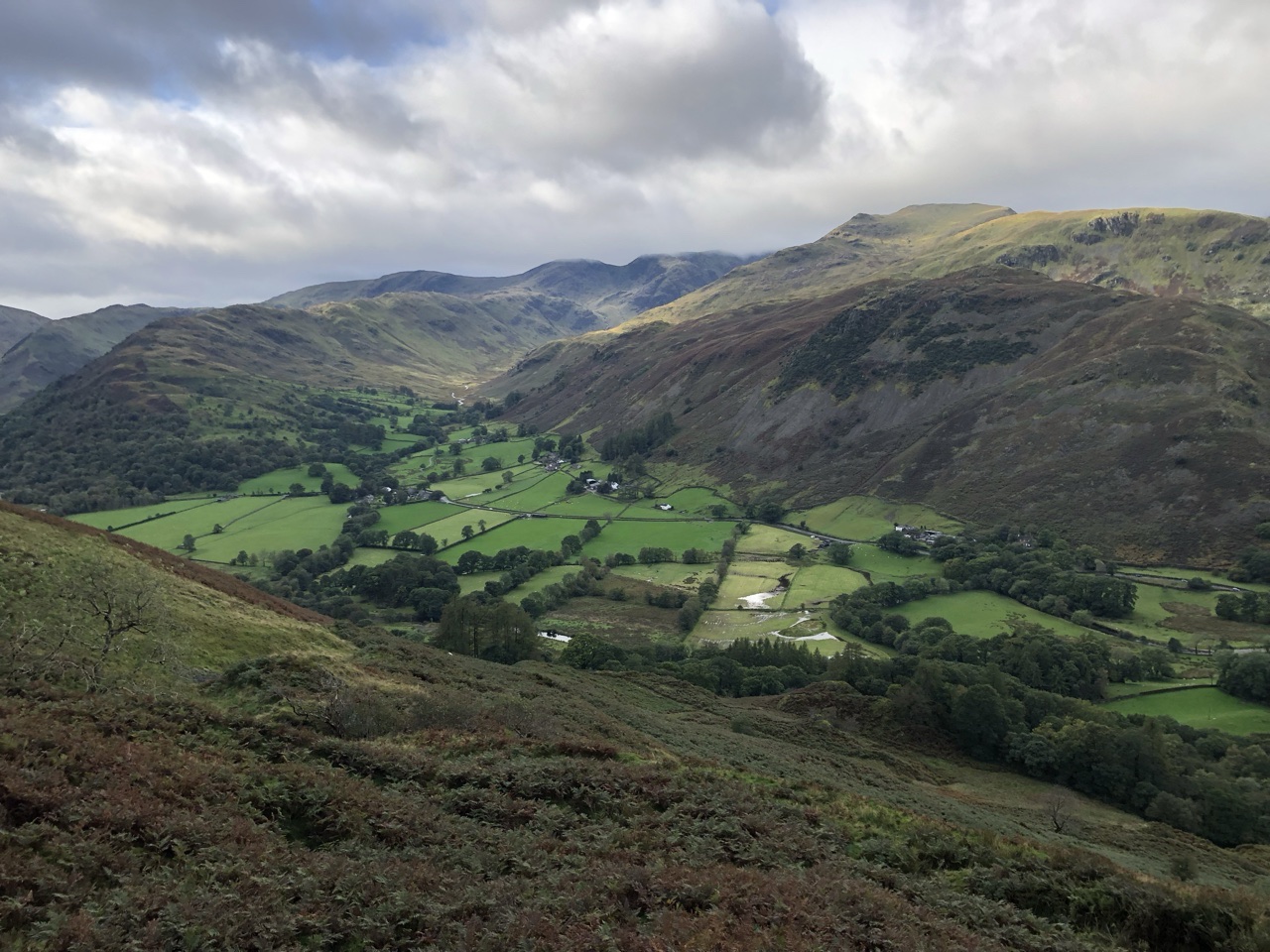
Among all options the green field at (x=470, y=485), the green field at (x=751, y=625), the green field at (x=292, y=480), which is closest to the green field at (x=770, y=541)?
the green field at (x=751, y=625)

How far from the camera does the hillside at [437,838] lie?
1184cm

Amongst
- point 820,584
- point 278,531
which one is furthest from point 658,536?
point 278,531

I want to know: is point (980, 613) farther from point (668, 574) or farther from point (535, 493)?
point (535, 493)

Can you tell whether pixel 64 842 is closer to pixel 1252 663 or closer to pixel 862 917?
pixel 862 917

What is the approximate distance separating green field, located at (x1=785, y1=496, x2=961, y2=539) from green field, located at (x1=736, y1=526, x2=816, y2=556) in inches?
234

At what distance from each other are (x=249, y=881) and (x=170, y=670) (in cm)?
2010

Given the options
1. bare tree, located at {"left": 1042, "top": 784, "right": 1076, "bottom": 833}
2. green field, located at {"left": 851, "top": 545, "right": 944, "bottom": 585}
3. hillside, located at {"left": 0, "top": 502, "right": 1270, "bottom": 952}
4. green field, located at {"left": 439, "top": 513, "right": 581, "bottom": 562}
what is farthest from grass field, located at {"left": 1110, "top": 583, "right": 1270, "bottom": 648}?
green field, located at {"left": 439, "top": 513, "right": 581, "bottom": 562}

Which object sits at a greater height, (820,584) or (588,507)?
(588,507)

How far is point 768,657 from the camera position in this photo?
2731 inches

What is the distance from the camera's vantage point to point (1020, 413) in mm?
129375

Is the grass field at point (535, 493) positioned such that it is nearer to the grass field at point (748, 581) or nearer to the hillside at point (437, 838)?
the grass field at point (748, 581)

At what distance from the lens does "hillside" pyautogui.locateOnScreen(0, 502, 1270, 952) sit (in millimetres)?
11844

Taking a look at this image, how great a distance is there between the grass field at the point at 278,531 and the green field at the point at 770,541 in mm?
75850

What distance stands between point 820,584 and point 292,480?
5878 inches
